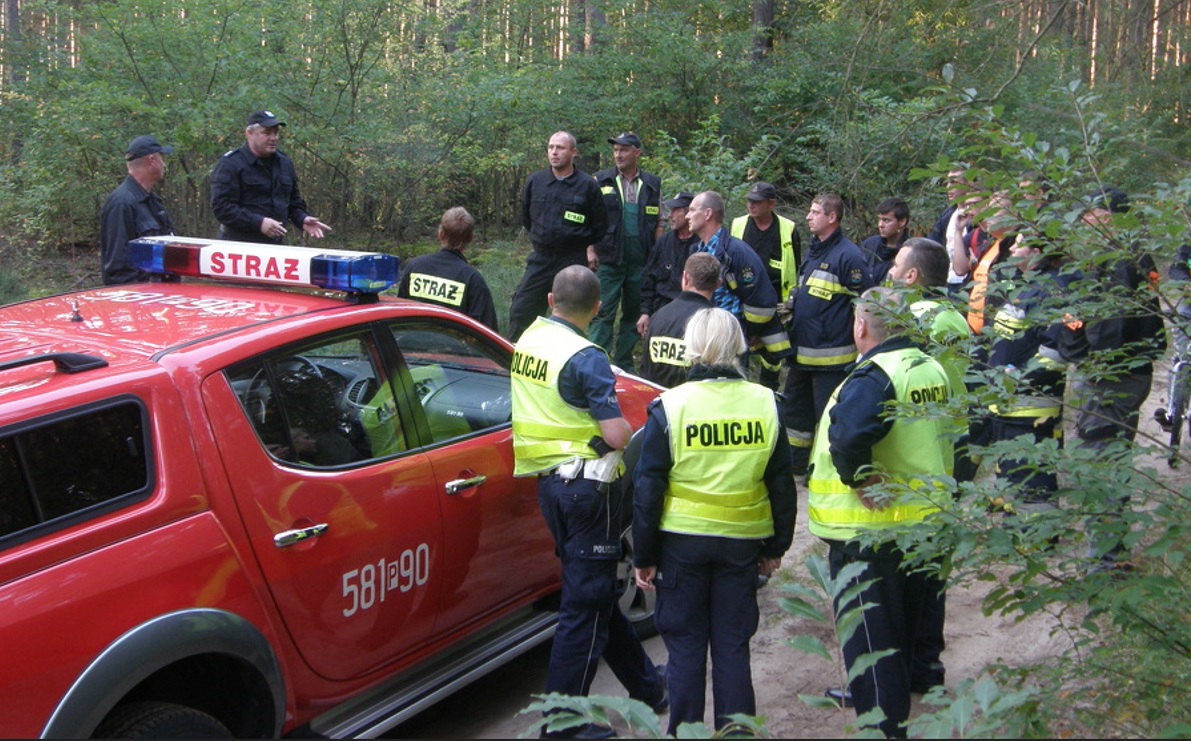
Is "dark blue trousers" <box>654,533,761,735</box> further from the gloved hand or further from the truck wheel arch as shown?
the gloved hand

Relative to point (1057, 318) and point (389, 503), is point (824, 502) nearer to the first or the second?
point (1057, 318)

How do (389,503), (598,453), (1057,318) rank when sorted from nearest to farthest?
(1057,318)
(389,503)
(598,453)

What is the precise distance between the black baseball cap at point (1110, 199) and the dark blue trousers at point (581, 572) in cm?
201

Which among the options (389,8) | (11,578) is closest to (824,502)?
(11,578)

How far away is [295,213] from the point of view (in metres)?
7.15

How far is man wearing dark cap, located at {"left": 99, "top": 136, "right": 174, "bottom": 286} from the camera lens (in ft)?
19.9

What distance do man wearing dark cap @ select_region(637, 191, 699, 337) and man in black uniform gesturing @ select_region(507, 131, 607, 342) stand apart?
490mm

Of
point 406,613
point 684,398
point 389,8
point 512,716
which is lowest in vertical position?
point 512,716

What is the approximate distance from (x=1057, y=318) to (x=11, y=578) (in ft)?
10.1

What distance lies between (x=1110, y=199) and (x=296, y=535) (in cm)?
285

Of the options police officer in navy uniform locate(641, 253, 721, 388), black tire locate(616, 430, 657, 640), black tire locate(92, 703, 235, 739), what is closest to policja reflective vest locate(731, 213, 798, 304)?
police officer in navy uniform locate(641, 253, 721, 388)

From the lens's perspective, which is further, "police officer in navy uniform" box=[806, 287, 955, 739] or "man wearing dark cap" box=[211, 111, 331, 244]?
"man wearing dark cap" box=[211, 111, 331, 244]

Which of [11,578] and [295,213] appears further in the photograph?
[295,213]

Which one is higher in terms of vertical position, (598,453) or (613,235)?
(613,235)
